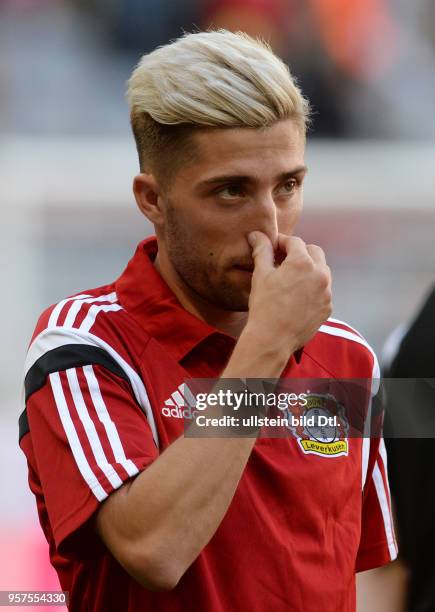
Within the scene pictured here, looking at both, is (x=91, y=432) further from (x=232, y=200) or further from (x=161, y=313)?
(x=232, y=200)

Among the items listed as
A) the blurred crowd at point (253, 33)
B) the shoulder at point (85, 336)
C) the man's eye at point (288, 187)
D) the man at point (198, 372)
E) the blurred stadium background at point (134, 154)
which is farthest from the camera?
the blurred crowd at point (253, 33)

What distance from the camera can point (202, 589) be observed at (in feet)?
4.85

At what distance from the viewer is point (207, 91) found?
158 cm

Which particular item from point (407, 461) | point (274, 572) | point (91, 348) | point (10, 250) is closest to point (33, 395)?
point (91, 348)

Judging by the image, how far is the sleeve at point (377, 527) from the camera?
1.82m

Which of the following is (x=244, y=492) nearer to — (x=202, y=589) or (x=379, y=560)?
(x=202, y=589)

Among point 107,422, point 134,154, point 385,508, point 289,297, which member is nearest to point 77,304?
point 107,422

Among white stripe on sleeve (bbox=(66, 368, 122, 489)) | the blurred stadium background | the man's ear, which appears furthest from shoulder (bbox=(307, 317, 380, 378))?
the blurred stadium background

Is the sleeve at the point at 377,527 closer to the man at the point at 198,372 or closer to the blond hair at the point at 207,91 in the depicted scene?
the man at the point at 198,372

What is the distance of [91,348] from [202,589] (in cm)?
39

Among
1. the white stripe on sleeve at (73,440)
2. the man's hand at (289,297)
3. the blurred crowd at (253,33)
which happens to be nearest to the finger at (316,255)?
the man's hand at (289,297)

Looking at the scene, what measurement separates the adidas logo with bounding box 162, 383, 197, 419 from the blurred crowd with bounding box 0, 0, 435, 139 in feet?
12.7

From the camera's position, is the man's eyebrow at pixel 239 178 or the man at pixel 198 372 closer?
the man at pixel 198 372

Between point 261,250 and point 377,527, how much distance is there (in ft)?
1.99
